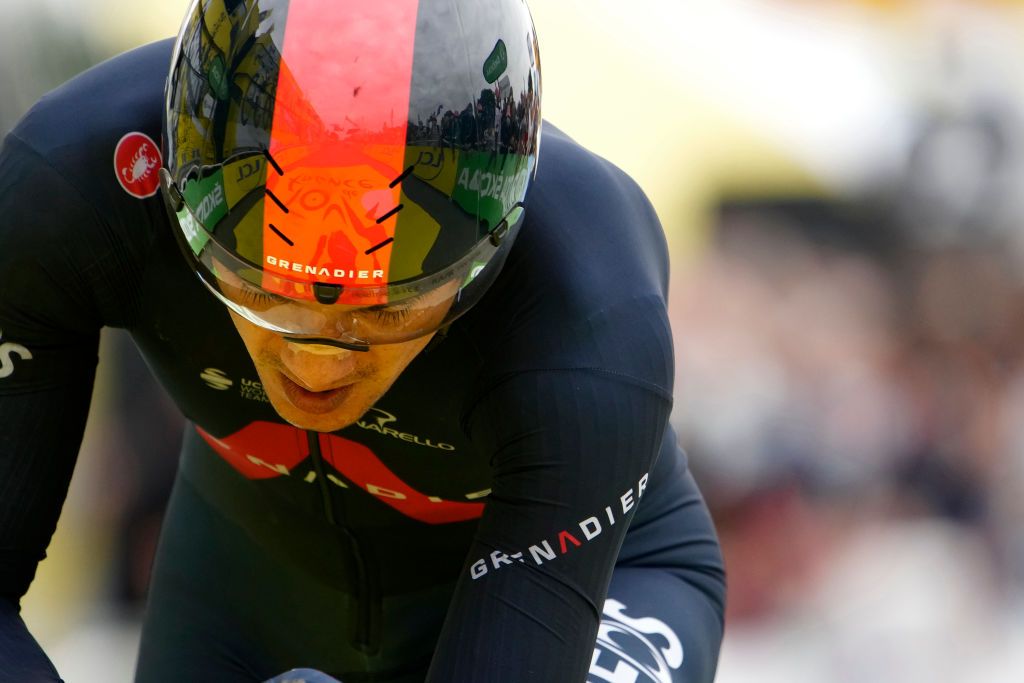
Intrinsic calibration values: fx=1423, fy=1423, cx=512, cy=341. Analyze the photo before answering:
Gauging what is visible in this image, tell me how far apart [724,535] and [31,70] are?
277 cm

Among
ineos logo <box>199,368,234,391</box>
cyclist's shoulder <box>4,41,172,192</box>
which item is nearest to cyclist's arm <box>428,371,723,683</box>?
ineos logo <box>199,368,234,391</box>

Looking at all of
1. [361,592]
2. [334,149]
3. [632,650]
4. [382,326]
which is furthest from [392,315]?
[361,592]

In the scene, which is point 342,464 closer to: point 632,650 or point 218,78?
point 632,650

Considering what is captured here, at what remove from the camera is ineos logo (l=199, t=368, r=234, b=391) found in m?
2.20

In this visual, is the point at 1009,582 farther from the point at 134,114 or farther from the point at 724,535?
the point at 134,114

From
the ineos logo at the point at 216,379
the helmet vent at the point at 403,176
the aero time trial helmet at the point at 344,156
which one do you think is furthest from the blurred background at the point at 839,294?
the helmet vent at the point at 403,176

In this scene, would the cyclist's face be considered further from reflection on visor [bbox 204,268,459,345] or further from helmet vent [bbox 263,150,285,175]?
helmet vent [bbox 263,150,285,175]

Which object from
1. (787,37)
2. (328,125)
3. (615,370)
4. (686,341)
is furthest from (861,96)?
(328,125)

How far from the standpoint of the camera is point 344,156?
1565 mm

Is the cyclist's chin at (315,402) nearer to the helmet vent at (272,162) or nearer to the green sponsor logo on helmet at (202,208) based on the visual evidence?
the green sponsor logo on helmet at (202,208)

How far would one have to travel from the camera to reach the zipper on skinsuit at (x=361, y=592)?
2.46m

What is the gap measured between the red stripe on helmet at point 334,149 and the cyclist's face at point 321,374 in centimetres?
14

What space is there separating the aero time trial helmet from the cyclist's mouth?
0.40 ft

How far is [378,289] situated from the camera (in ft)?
5.37
